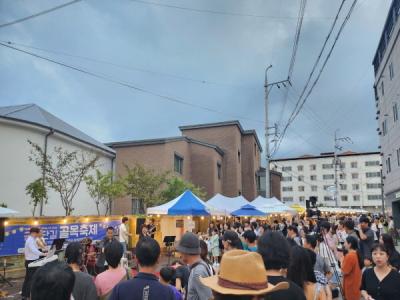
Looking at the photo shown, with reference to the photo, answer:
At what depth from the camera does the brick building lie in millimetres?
29734

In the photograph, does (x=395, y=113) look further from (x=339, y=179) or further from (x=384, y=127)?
(x=339, y=179)

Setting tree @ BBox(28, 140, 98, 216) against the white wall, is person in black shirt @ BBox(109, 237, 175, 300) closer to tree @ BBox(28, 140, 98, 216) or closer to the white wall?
tree @ BBox(28, 140, 98, 216)

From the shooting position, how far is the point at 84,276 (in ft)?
12.2

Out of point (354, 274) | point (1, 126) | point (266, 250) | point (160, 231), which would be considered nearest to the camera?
point (266, 250)

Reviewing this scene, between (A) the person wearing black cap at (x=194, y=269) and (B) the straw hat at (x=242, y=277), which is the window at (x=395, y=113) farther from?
(B) the straw hat at (x=242, y=277)

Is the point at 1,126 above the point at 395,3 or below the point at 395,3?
below

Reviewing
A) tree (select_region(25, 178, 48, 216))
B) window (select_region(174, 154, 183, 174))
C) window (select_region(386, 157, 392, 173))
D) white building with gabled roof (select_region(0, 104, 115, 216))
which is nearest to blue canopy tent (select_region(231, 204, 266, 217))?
tree (select_region(25, 178, 48, 216))

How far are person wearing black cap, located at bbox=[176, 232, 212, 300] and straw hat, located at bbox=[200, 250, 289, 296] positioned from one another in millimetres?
1709

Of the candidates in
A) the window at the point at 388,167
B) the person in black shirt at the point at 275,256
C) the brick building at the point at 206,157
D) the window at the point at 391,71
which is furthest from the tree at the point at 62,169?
the window at the point at 388,167

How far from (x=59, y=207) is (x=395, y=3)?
27.7 meters

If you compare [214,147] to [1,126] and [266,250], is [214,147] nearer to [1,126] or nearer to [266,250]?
[1,126]

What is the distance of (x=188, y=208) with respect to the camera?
14008mm

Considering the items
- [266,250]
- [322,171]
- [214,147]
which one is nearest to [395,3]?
[214,147]

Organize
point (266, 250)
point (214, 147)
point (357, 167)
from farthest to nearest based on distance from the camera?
point (357, 167)
point (214, 147)
point (266, 250)
